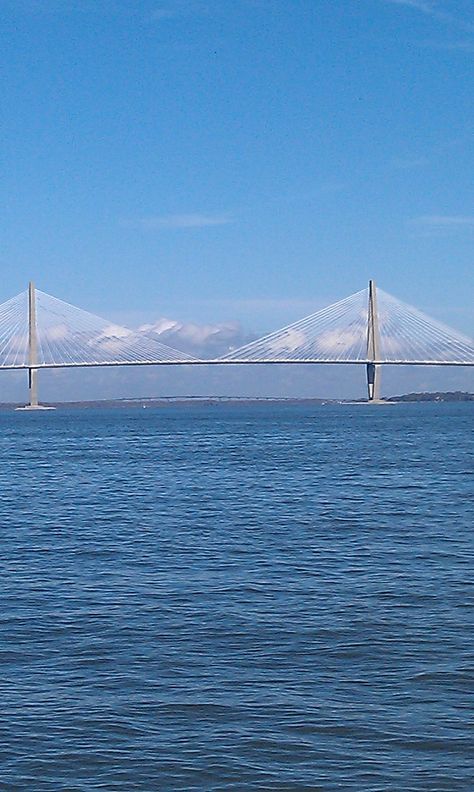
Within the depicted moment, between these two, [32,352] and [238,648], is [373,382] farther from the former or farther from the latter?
[238,648]

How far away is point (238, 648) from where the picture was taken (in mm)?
8891

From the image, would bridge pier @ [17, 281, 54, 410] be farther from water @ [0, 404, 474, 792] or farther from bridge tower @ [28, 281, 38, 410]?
water @ [0, 404, 474, 792]

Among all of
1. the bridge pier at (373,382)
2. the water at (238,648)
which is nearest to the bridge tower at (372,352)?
the bridge pier at (373,382)

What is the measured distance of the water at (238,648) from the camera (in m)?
6.50

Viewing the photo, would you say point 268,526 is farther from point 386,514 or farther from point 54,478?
point 54,478

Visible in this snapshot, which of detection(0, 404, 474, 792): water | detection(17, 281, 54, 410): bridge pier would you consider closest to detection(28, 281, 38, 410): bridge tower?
detection(17, 281, 54, 410): bridge pier

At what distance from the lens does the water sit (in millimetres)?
6500

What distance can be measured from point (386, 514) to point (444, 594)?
7.25 metres

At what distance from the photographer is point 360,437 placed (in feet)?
170

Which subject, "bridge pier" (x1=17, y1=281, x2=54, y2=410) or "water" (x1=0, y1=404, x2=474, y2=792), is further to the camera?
"bridge pier" (x1=17, y1=281, x2=54, y2=410)

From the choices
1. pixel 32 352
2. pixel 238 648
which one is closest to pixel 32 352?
pixel 32 352

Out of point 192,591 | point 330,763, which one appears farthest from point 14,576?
point 330,763

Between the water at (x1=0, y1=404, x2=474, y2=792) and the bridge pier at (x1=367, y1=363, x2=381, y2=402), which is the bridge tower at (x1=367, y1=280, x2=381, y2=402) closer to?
the bridge pier at (x1=367, y1=363, x2=381, y2=402)

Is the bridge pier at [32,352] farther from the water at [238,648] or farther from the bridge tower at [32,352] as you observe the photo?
the water at [238,648]
